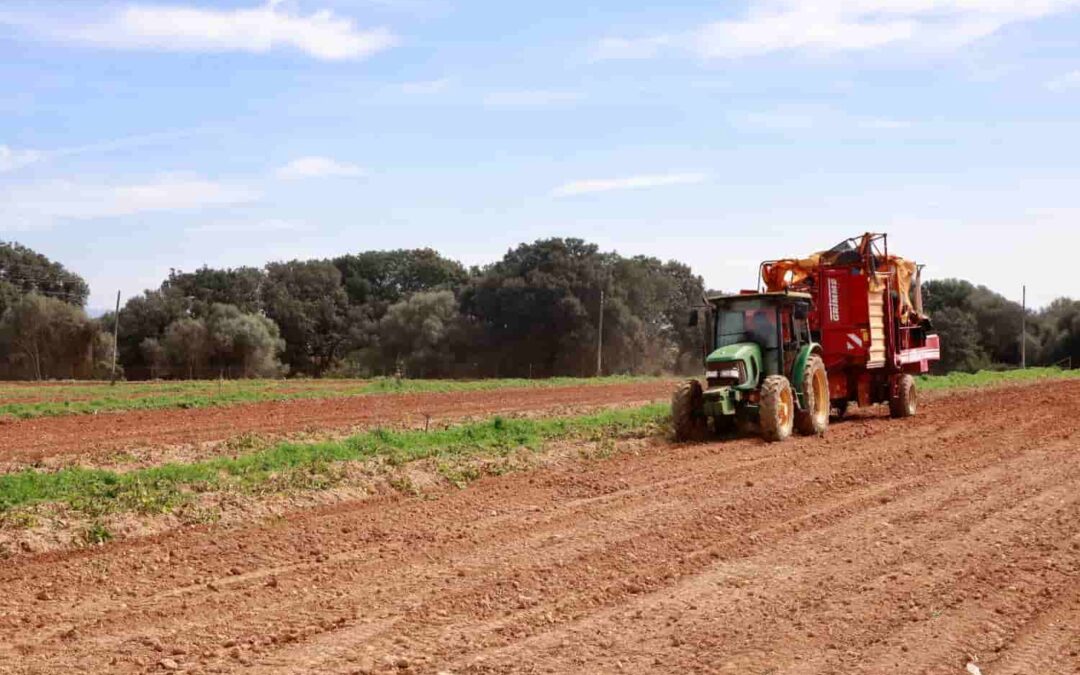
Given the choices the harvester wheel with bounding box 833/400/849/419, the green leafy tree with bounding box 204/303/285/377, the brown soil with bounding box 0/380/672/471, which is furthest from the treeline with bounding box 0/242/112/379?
the harvester wheel with bounding box 833/400/849/419

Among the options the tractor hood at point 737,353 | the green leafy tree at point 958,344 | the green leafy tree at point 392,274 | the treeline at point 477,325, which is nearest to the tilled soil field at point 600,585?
the tractor hood at point 737,353

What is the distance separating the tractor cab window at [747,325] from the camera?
1781cm

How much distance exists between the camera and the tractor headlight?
16.8 meters

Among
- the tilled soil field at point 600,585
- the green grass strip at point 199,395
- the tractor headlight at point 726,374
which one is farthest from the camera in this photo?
the green grass strip at point 199,395

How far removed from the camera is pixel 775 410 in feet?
54.1

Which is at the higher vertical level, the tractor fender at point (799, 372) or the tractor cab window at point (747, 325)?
the tractor cab window at point (747, 325)

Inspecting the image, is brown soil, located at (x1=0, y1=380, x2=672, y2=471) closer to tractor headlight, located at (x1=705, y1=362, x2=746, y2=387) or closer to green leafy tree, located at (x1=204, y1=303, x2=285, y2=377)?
tractor headlight, located at (x1=705, y1=362, x2=746, y2=387)

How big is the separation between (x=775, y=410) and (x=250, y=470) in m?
7.86

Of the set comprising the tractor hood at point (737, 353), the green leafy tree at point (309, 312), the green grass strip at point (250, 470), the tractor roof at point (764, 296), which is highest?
the green leafy tree at point (309, 312)

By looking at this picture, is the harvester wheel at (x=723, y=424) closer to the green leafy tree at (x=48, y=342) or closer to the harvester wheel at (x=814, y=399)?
the harvester wheel at (x=814, y=399)

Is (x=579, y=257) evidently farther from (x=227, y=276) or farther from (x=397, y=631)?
(x=397, y=631)

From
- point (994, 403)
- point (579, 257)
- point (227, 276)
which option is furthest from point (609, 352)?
point (994, 403)

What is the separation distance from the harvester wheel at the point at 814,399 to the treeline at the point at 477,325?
39.7 metres

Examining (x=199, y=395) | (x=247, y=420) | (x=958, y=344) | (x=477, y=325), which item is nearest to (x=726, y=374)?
(x=247, y=420)
